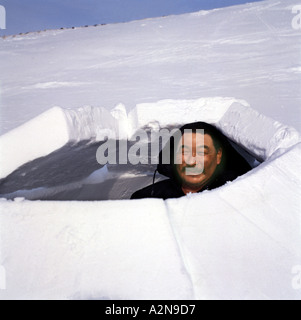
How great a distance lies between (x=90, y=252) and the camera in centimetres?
99

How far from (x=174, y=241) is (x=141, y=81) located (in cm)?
231

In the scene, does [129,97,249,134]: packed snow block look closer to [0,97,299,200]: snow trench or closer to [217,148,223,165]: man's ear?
[0,97,299,200]: snow trench

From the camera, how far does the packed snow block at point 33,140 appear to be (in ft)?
3.95

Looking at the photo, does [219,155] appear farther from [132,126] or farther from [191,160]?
[132,126]

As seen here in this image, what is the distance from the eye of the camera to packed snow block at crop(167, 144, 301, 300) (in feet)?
3.07

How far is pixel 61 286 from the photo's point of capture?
0.95m

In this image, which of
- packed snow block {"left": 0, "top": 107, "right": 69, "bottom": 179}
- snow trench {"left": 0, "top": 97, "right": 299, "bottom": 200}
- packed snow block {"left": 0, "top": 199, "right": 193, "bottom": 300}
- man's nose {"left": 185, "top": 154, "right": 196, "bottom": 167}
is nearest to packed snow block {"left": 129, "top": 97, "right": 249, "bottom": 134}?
snow trench {"left": 0, "top": 97, "right": 299, "bottom": 200}

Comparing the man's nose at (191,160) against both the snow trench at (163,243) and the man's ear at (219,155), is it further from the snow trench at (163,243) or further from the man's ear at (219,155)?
the snow trench at (163,243)

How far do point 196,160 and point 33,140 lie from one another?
3.88ft

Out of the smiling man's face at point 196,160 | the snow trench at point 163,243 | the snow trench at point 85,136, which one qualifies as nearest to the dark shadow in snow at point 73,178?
the snow trench at point 85,136

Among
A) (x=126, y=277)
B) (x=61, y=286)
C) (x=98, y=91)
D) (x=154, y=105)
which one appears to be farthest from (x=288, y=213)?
(x=98, y=91)

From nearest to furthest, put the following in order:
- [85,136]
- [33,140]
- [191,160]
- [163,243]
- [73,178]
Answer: [163,243], [33,140], [85,136], [191,160], [73,178]

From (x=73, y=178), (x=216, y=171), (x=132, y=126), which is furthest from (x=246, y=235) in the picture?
(x=73, y=178)
